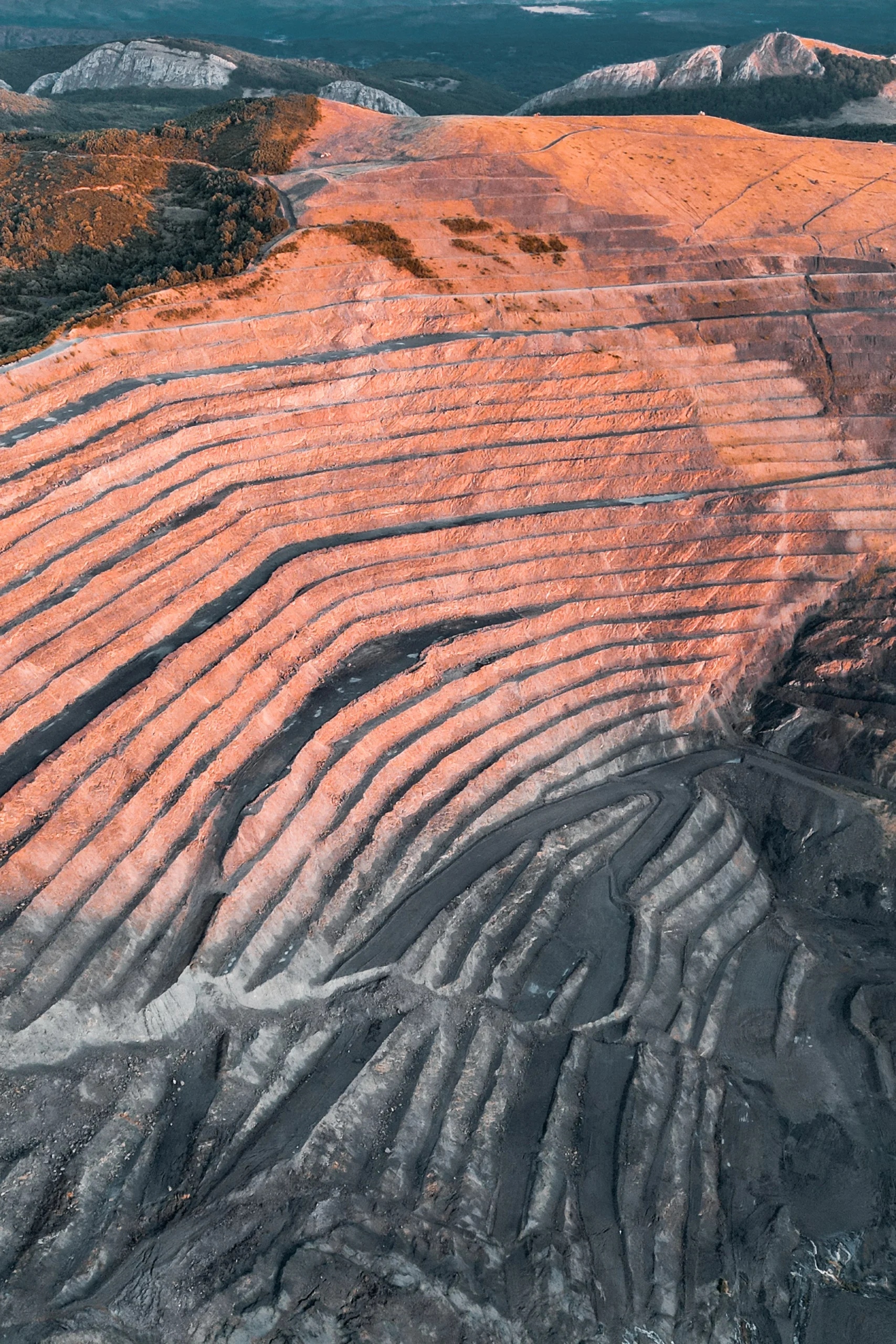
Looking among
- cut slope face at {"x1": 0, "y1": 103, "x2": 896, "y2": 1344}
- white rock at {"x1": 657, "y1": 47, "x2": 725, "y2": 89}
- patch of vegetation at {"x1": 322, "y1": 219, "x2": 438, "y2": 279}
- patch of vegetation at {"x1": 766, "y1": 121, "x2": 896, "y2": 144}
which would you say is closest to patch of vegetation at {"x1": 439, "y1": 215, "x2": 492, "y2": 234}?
cut slope face at {"x1": 0, "y1": 103, "x2": 896, "y2": 1344}

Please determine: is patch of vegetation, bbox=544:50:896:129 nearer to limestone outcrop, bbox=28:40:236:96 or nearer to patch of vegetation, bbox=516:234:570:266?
patch of vegetation, bbox=516:234:570:266

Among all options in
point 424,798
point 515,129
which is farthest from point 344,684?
point 515,129

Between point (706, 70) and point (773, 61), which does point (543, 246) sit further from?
point (773, 61)

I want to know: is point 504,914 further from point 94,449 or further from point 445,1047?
point 94,449

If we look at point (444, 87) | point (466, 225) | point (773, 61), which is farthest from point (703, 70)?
point (466, 225)

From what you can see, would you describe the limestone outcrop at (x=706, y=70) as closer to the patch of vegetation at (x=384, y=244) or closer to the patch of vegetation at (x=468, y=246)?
the patch of vegetation at (x=468, y=246)
